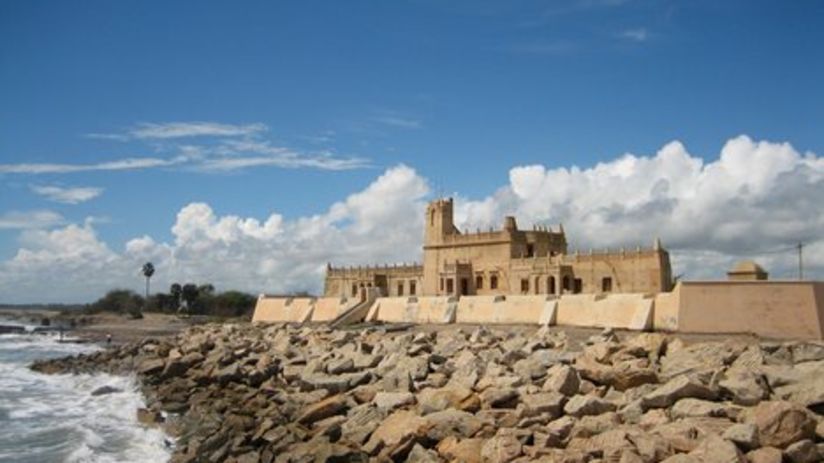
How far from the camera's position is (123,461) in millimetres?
18375

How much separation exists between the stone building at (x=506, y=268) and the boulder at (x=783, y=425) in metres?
25.6

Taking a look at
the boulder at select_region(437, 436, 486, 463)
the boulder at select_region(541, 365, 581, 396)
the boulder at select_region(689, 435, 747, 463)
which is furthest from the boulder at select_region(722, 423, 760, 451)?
the boulder at select_region(437, 436, 486, 463)

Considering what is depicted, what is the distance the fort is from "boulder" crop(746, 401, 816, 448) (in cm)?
1108

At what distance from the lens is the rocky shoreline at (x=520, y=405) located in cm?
1239

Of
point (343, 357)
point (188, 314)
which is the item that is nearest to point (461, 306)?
point (343, 357)

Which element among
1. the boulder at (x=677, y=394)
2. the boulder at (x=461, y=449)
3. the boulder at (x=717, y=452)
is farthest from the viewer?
the boulder at (x=677, y=394)

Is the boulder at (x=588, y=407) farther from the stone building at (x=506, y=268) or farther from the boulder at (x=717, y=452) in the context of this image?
the stone building at (x=506, y=268)

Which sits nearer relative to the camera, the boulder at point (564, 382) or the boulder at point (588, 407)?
the boulder at point (588, 407)

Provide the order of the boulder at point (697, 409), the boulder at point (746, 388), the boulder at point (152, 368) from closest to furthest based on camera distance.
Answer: the boulder at point (697, 409)
the boulder at point (746, 388)
the boulder at point (152, 368)

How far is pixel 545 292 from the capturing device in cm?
4188

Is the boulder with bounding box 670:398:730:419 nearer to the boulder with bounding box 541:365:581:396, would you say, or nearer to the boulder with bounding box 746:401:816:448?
the boulder with bounding box 746:401:816:448

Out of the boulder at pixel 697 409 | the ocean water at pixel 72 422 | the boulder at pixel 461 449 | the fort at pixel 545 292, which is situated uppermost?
the fort at pixel 545 292

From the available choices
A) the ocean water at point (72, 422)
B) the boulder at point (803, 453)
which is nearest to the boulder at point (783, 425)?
the boulder at point (803, 453)

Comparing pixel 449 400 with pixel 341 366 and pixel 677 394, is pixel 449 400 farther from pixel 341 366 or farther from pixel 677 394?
pixel 341 366
